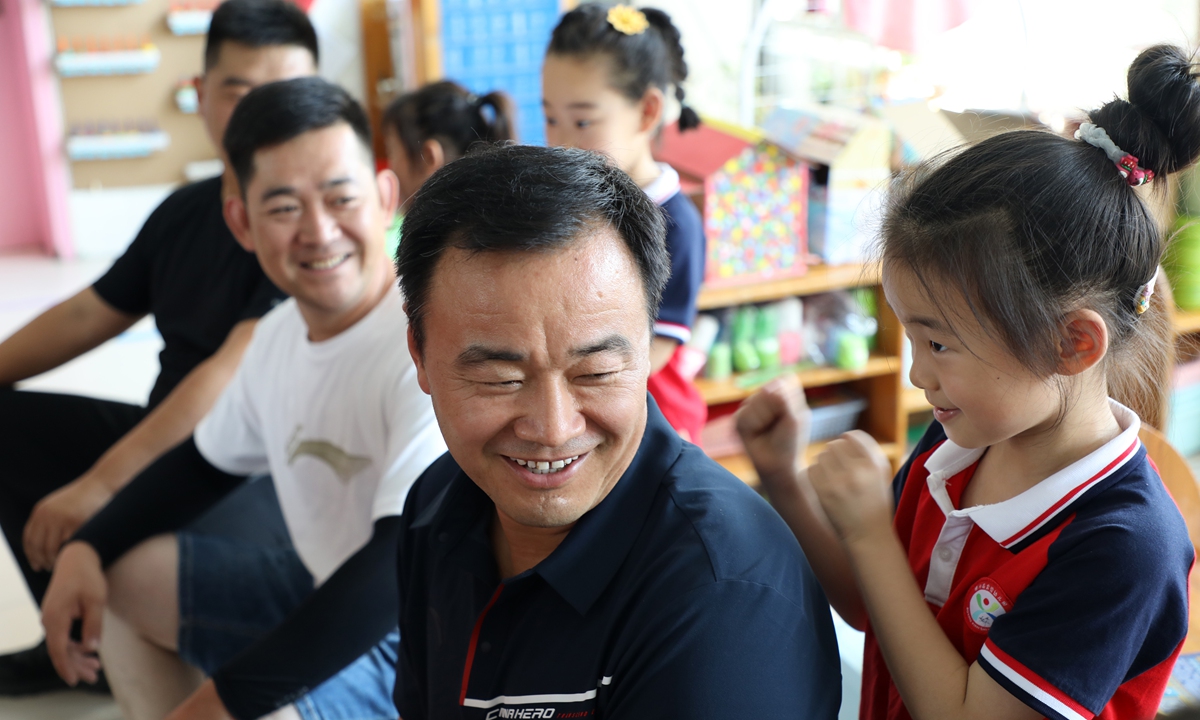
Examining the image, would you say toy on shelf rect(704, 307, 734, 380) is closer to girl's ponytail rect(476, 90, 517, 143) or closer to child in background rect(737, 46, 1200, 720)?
girl's ponytail rect(476, 90, 517, 143)

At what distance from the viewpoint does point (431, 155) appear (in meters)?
2.50

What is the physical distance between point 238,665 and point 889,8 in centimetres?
290

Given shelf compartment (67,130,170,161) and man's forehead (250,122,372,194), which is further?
shelf compartment (67,130,170,161)

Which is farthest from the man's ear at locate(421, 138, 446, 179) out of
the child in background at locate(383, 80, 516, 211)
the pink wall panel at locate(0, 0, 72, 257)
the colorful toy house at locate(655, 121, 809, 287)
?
the pink wall panel at locate(0, 0, 72, 257)

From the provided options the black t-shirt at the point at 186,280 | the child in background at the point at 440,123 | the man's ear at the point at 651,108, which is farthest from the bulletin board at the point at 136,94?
the man's ear at the point at 651,108

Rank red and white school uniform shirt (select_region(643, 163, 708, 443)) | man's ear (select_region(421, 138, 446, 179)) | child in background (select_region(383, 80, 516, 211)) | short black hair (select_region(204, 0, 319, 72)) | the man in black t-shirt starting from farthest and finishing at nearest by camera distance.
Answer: child in background (select_region(383, 80, 516, 211)) < man's ear (select_region(421, 138, 446, 179)) < short black hair (select_region(204, 0, 319, 72)) < red and white school uniform shirt (select_region(643, 163, 708, 443)) < the man in black t-shirt

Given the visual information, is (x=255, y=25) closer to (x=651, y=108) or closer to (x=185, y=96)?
(x=651, y=108)

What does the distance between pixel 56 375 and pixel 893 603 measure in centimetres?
400

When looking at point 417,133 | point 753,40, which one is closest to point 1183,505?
point 417,133

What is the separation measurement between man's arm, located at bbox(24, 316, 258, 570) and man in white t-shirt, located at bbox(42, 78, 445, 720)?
0.16 metres

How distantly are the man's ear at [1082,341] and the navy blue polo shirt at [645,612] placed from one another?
0.31 metres

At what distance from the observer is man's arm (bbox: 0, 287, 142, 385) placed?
2.20 meters

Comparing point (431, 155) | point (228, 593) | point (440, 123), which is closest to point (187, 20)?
point (440, 123)

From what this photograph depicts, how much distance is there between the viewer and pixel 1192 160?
0.98 metres
